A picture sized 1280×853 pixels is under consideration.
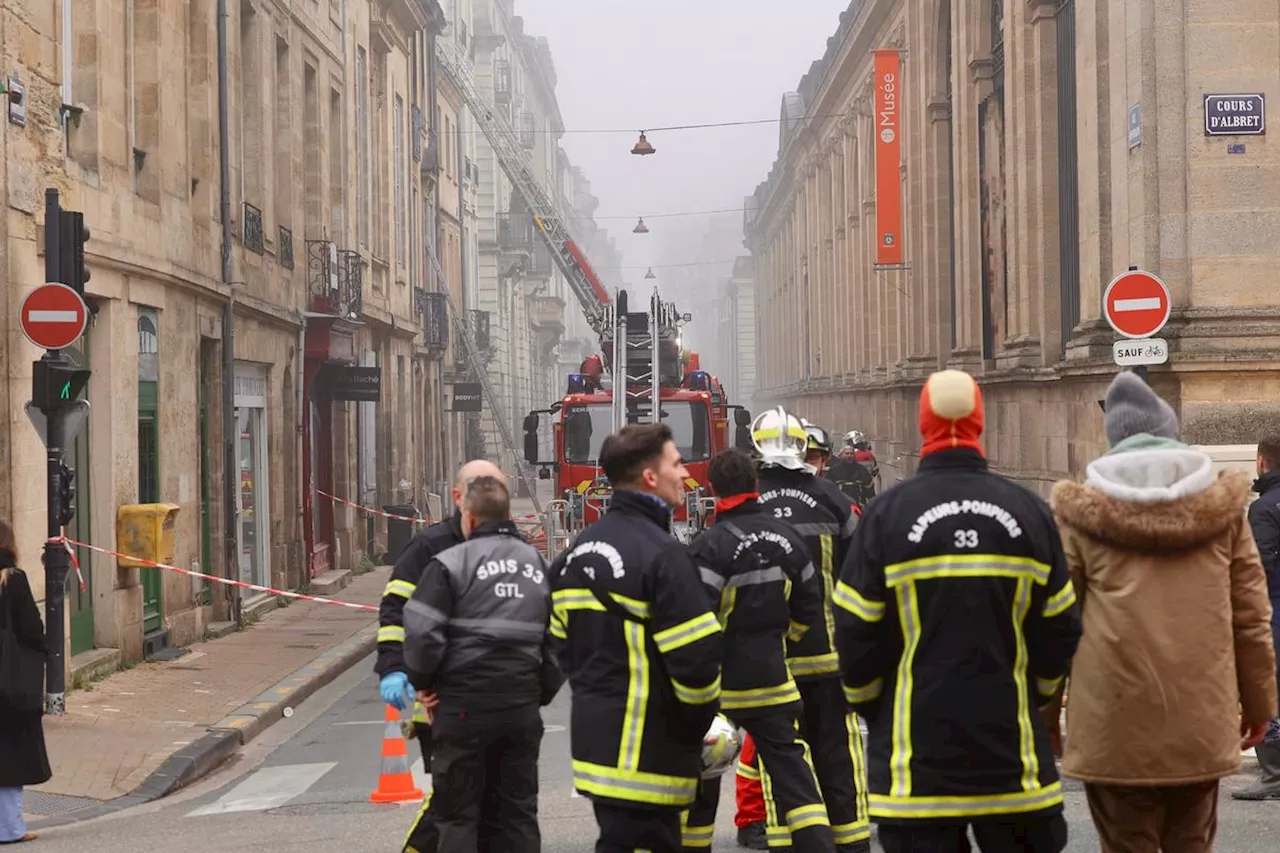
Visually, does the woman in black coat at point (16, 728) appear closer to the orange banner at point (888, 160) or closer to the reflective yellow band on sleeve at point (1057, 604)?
the reflective yellow band on sleeve at point (1057, 604)

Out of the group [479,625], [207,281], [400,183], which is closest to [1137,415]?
[479,625]

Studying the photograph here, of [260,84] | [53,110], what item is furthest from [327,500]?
[53,110]

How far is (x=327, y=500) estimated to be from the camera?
88.8 ft

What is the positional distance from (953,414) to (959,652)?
0.63m

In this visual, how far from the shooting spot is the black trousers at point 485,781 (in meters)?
6.34

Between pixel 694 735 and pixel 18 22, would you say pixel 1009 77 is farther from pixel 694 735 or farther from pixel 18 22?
pixel 694 735

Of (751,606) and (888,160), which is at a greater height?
(888,160)

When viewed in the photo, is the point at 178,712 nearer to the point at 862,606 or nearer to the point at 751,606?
the point at 751,606

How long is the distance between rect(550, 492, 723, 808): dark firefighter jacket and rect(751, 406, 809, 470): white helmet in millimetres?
2207

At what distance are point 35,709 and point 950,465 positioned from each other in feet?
18.7

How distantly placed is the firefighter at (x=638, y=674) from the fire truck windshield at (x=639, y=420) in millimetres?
14824

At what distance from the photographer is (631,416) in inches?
824

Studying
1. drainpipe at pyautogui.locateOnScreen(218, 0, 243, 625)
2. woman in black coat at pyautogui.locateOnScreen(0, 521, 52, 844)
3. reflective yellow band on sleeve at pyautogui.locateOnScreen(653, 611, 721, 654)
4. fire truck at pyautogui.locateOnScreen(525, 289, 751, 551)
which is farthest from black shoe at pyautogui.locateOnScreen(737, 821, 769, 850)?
drainpipe at pyautogui.locateOnScreen(218, 0, 243, 625)

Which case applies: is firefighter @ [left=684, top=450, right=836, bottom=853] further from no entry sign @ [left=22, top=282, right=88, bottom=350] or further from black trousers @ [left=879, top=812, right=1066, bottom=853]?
no entry sign @ [left=22, top=282, right=88, bottom=350]
